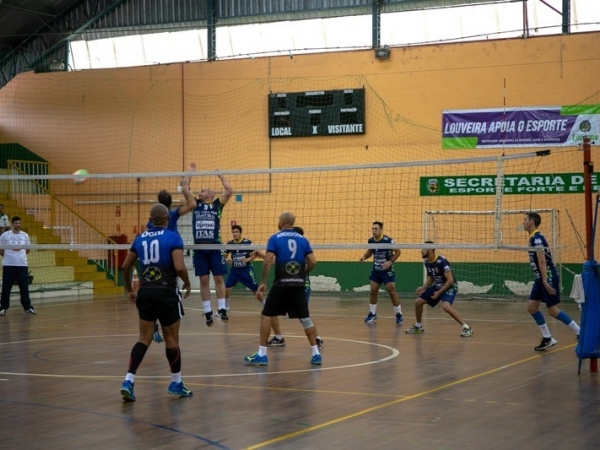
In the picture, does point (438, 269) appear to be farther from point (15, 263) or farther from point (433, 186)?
point (433, 186)

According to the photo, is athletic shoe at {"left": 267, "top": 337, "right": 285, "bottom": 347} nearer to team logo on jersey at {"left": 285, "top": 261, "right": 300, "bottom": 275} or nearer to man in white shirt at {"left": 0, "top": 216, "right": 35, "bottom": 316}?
team logo on jersey at {"left": 285, "top": 261, "right": 300, "bottom": 275}

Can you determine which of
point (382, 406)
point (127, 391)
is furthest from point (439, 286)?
point (127, 391)

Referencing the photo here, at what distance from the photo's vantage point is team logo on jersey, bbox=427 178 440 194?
26.0m

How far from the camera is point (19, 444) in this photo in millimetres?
7457

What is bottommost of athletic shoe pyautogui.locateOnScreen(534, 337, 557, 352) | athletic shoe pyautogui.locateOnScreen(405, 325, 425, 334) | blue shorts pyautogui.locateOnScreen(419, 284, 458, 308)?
athletic shoe pyautogui.locateOnScreen(405, 325, 425, 334)

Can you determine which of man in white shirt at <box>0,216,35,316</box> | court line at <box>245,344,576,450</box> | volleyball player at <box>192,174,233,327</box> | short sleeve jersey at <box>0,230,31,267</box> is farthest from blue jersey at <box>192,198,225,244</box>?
short sleeve jersey at <box>0,230,31,267</box>

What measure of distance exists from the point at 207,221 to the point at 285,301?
15.3ft

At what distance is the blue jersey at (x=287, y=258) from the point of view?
1169 cm

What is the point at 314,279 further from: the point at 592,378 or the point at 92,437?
the point at 92,437

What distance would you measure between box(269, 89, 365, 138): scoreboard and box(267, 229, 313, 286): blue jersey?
15.5m

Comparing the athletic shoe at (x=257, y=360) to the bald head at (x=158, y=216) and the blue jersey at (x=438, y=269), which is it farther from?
the blue jersey at (x=438, y=269)

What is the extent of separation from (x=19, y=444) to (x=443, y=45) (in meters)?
20.9

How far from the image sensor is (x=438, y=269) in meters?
16.0

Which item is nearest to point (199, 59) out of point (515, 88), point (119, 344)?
point (515, 88)
